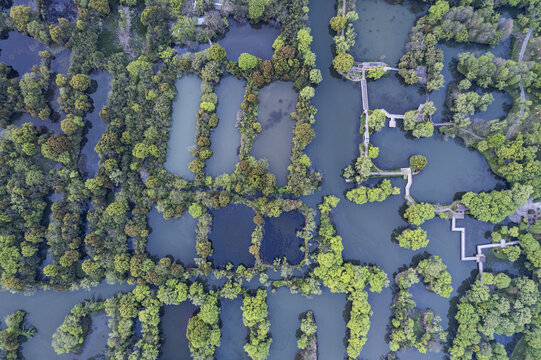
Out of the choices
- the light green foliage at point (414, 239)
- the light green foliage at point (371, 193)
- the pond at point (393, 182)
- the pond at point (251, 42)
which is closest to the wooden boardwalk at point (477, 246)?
the pond at point (393, 182)

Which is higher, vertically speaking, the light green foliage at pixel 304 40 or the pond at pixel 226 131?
the light green foliage at pixel 304 40

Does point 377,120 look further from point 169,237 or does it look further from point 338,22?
point 169,237

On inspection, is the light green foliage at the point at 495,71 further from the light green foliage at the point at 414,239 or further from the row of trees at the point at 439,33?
the light green foliage at the point at 414,239

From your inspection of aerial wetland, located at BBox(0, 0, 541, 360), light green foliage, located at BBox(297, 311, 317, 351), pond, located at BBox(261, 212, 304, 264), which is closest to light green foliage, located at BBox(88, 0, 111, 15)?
aerial wetland, located at BBox(0, 0, 541, 360)

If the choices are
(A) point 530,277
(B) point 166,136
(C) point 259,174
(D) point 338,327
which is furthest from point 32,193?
(A) point 530,277

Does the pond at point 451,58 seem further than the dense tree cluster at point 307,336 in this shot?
Yes
